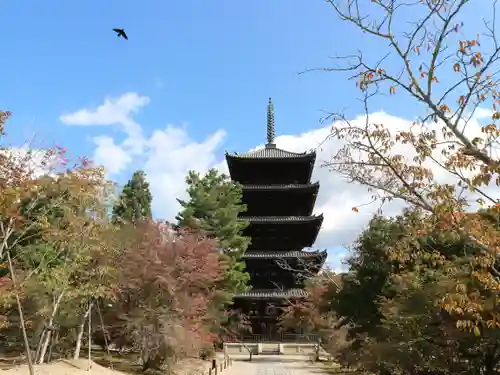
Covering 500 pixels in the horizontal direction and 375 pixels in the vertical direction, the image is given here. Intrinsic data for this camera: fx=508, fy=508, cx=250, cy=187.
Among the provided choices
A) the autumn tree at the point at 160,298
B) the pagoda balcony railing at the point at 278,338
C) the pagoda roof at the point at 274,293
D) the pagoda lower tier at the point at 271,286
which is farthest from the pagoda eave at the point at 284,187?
the autumn tree at the point at 160,298

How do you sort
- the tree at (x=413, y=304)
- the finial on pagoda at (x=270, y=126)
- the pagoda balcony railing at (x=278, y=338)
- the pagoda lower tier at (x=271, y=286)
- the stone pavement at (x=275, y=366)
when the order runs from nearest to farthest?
the tree at (x=413, y=304), the stone pavement at (x=275, y=366), the pagoda lower tier at (x=271, y=286), the pagoda balcony railing at (x=278, y=338), the finial on pagoda at (x=270, y=126)

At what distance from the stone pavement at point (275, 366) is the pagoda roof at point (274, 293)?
418cm

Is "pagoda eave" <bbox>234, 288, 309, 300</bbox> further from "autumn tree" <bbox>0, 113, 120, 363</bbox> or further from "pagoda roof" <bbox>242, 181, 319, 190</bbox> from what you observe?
"autumn tree" <bbox>0, 113, 120, 363</bbox>

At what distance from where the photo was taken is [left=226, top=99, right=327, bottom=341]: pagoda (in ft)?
125

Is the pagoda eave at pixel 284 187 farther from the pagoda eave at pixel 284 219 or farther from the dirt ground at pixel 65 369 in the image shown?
the dirt ground at pixel 65 369

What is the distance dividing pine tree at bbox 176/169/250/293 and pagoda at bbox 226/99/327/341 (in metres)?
2.92

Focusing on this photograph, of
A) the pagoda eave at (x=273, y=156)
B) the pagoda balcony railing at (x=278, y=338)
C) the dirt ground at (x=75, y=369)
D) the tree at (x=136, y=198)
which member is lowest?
the dirt ground at (x=75, y=369)

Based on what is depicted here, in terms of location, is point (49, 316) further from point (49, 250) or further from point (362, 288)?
point (362, 288)

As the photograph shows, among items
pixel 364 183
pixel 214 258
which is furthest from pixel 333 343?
pixel 364 183

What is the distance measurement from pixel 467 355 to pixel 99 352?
919 inches

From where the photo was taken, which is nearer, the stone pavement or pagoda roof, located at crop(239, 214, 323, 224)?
the stone pavement

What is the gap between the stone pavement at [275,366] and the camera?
2589 cm

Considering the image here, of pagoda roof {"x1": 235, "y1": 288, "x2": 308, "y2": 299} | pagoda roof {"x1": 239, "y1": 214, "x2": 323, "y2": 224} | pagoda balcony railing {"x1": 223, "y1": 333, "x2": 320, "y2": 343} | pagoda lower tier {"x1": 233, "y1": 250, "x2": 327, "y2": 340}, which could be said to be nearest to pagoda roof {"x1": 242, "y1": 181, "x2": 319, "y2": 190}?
pagoda roof {"x1": 239, "y1": 214, "x2": 323, "y2": 224}

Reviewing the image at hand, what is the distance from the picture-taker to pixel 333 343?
90.0ft
